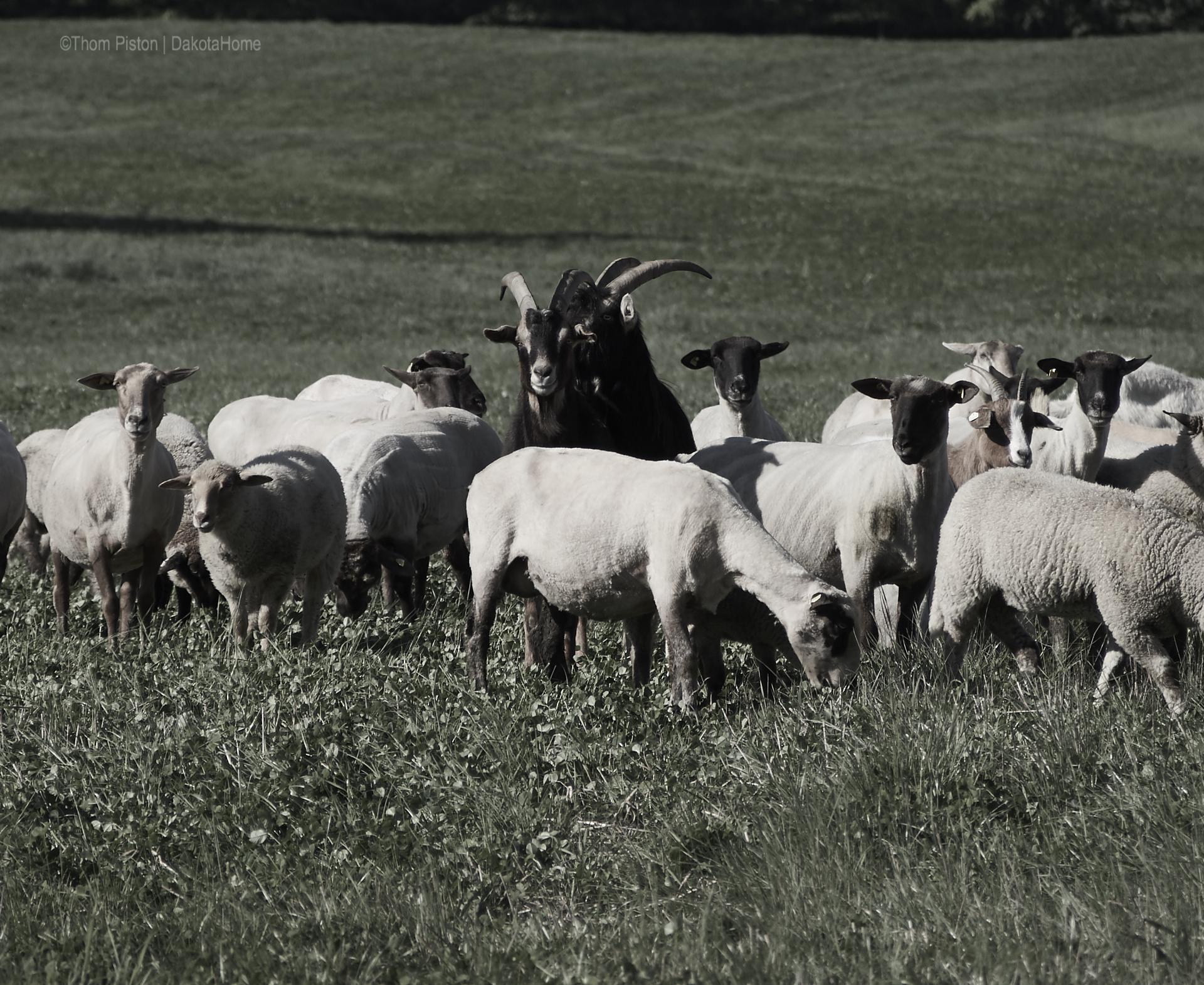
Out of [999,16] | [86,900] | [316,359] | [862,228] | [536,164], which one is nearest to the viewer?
A: [86,900]

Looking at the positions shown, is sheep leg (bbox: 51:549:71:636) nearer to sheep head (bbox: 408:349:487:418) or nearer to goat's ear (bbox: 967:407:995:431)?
sheep head (bbox: 408:349:487:418)

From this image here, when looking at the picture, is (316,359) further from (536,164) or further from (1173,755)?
(536,164)

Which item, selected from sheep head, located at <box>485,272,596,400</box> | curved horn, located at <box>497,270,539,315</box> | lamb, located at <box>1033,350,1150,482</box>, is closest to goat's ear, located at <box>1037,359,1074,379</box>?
lamb, located at <box>1033,350,1150,482</box>

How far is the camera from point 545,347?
752 centimetres

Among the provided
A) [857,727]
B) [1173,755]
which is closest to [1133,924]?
[1173,755]

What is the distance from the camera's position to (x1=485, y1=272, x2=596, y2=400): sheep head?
7.48 m

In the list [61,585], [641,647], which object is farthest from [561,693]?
[61,585]

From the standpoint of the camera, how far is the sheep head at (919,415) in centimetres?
667

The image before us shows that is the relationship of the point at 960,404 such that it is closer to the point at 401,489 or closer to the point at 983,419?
the point at 983,419

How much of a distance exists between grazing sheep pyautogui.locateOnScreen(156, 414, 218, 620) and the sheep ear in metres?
2.20

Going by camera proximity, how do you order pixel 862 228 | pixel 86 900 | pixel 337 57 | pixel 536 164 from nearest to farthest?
pixel 86 900 < pixel 862 228 < pixel 536 164 < pixel 337 57

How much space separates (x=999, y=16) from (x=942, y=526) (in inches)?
2831

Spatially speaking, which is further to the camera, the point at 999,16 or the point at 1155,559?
the point at 999,16

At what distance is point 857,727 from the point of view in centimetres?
519
